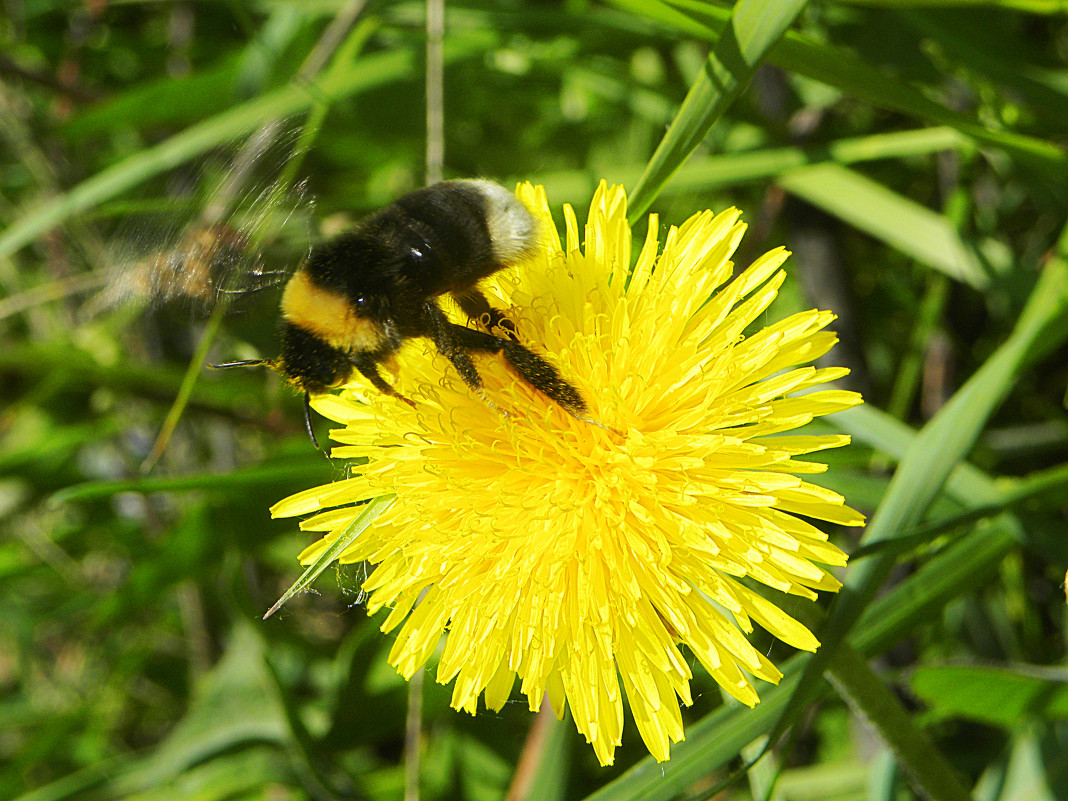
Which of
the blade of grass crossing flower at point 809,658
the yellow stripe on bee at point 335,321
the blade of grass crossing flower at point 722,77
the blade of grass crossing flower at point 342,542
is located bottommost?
the blade of grass crossing flower at point 809,658

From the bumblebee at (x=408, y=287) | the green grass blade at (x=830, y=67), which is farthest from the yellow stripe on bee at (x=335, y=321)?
the green grass blade at (x=830, y=67)

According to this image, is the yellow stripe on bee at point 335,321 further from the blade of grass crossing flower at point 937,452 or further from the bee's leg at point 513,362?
the blade of grass crossing flower at point 937,452

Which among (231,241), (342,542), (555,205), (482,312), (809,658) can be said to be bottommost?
(809,658)

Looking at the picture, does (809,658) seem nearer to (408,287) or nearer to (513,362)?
(513,362)

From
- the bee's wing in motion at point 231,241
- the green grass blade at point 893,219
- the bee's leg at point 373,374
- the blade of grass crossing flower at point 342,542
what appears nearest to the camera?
the blade of grass crossing flower at point 342,542

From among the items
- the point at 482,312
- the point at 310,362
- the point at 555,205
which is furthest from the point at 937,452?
the point at 555,205

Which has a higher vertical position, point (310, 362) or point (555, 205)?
point (555, 205)
